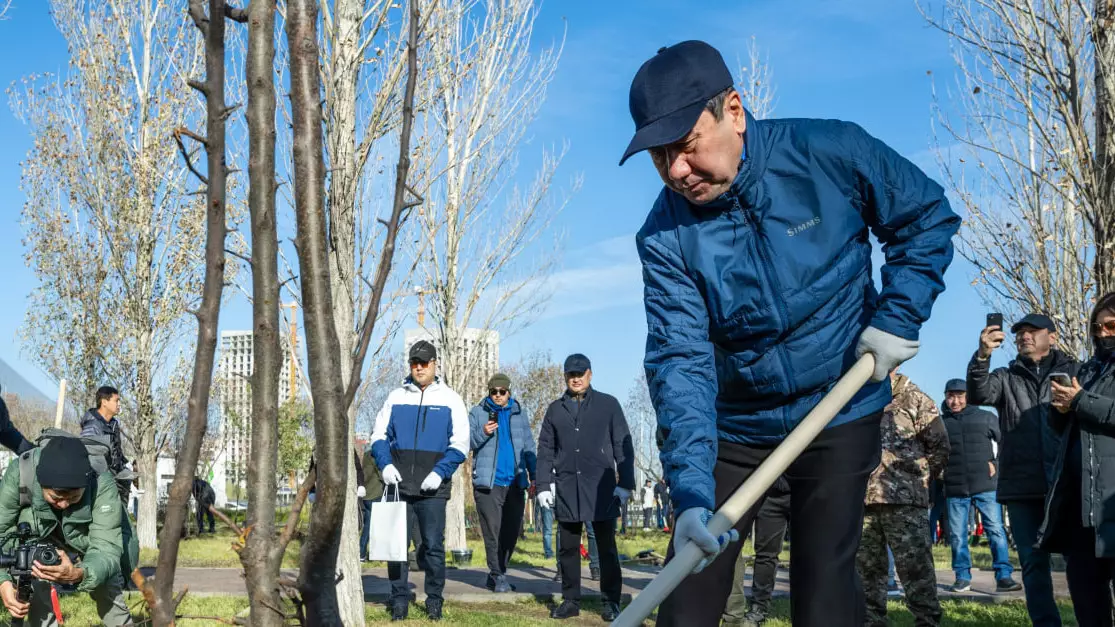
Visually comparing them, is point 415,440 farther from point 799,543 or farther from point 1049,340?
point 799,543

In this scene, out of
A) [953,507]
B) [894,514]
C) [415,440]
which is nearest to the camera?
[894,514]

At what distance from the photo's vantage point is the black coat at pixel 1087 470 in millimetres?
5191

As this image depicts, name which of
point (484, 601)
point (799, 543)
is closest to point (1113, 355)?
point (799, 543)

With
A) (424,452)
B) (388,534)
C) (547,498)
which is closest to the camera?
(388,534)

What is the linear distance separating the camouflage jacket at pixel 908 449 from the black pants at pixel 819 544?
3760 millimetres

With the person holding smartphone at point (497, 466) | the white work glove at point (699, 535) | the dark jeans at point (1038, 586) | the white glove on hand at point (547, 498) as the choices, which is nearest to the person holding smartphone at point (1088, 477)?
the dark jeans at point (1038, 586)

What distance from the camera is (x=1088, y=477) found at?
530 centimetres

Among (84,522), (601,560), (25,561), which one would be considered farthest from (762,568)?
(25,561)

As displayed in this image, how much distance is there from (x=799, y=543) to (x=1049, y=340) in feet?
16.2

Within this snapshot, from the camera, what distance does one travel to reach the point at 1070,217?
15.0m

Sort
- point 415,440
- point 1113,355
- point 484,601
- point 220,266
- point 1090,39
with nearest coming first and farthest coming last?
point 220,266
point 1113,355
point 415,440
point 484,601
point 1090,39

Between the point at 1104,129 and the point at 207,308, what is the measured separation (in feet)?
32.1

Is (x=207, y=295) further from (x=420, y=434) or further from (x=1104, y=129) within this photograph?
(x=1104, y=129)

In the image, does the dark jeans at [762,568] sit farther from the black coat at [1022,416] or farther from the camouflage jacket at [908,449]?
the black coat at [1022,416]
